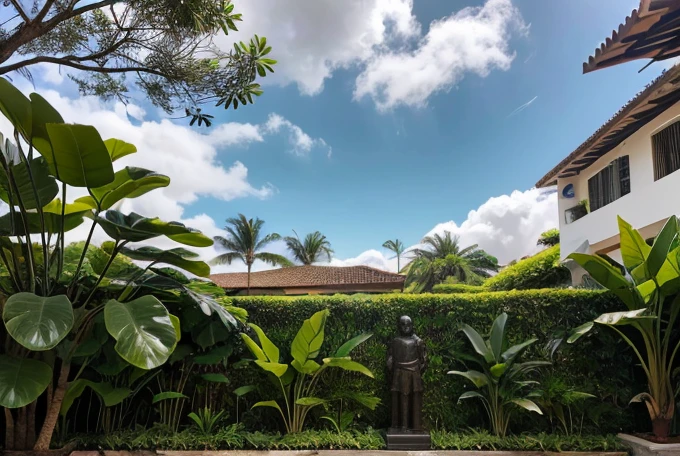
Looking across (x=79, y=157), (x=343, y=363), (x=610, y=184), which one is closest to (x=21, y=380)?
(x=79, y=157)

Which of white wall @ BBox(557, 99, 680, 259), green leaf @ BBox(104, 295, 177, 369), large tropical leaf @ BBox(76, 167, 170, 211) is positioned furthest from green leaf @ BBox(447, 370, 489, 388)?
white wall @ BBox(557, 99, 680, 259)

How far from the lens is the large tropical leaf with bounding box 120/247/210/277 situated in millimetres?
3934

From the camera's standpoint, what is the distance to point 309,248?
36.8 m

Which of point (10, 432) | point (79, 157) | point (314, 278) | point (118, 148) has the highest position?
point (118, 148)

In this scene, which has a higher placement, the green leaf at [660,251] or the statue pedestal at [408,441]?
the green leaf at [660,251]

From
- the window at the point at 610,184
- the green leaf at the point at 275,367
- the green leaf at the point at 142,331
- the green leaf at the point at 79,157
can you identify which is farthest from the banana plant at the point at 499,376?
the window at the point at 610,184

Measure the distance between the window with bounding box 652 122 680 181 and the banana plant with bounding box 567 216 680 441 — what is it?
5.41 metres

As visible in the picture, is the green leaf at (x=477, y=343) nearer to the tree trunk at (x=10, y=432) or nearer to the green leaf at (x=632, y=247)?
the green leaf at (x=632, y=247)

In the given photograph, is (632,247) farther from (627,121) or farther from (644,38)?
(627,121)

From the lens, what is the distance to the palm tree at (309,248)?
121 ft

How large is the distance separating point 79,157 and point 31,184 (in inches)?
24.6

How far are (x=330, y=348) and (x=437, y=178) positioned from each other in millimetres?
9644

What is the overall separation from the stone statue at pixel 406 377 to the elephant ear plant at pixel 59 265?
6.28 ft

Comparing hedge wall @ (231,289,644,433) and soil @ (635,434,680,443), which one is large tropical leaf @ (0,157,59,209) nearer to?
hedge wall @ (231,289,644,433)
